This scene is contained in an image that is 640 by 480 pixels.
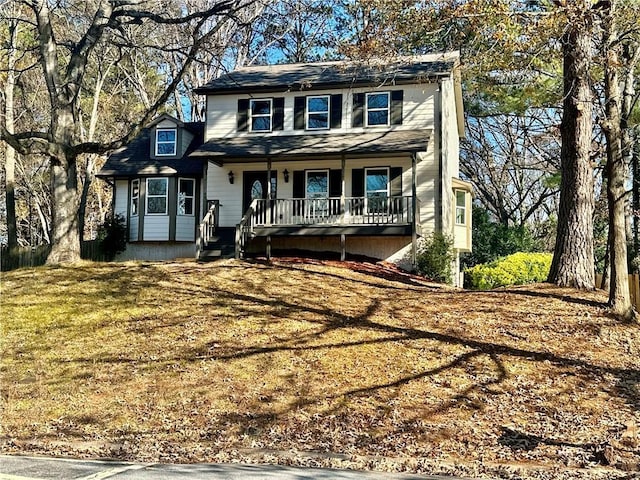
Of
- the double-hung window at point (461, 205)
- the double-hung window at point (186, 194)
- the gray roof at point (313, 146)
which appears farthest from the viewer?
the double-hung window at point (186, 194)

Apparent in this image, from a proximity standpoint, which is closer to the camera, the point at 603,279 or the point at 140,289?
the point at 140,289

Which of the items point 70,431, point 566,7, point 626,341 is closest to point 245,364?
point 70,431

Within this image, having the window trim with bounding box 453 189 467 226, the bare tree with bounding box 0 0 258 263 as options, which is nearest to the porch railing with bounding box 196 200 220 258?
the bare tree with bounding box 0 0 258 263

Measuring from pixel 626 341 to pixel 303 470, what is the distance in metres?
7.02

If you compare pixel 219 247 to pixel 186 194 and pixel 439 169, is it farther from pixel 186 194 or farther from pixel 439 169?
pixel 439 169

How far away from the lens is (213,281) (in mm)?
15766

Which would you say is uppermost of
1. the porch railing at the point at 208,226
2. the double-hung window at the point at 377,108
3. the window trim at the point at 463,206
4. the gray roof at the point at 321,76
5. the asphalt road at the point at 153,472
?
the gray roof at the point at 321,76

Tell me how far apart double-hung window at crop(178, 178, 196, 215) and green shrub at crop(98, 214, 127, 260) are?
2355 millimetres

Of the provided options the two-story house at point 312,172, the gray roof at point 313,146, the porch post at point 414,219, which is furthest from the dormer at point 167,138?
the porch post at point 414,219

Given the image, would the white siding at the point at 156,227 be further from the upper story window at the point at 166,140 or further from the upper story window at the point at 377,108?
the upper story window at the point at 377,108

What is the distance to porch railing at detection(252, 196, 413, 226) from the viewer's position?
20609mm

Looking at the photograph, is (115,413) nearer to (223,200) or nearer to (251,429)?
(251,429)

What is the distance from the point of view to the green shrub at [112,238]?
23797mm

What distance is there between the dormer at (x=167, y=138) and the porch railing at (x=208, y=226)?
131 inches
